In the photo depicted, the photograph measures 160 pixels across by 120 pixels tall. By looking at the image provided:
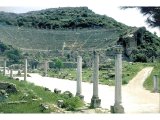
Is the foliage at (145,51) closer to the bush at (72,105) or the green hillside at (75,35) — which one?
the green hillside at (75,35)

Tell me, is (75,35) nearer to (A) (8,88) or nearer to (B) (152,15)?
(A) (8,88)

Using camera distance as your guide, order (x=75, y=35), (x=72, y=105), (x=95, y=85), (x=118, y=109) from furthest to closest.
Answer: (x=75, y=35) → (x=95, y=85) → (x=72, y=105) → (x=118, y=109)

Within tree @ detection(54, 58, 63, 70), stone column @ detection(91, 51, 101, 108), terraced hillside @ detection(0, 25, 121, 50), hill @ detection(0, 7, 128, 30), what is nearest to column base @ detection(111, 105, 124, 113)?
stone column @ detection(91, 51, 101, 108)

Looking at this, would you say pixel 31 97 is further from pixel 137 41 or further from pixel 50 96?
pixel 137 41

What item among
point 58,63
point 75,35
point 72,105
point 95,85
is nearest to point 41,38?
point 75,35

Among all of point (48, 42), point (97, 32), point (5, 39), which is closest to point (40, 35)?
point (48, 42)

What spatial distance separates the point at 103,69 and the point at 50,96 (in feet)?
53.2

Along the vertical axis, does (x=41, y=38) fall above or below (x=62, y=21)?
below

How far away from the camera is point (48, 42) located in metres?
24.0

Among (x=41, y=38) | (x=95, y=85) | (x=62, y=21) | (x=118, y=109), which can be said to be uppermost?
(x=62, y=21)

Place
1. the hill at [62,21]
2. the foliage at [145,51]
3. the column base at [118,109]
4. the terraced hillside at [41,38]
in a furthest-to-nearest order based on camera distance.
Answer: the hill at [62,21] < the foliage at [145,51] < the terraced hillside at [41,38] < the column base at [118,109]

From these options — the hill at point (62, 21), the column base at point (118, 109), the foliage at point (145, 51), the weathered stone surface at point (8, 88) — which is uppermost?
the hill at point (62, 21)

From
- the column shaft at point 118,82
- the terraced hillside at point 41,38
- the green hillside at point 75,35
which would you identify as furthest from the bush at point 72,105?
the terraced hillside at point 41,38
